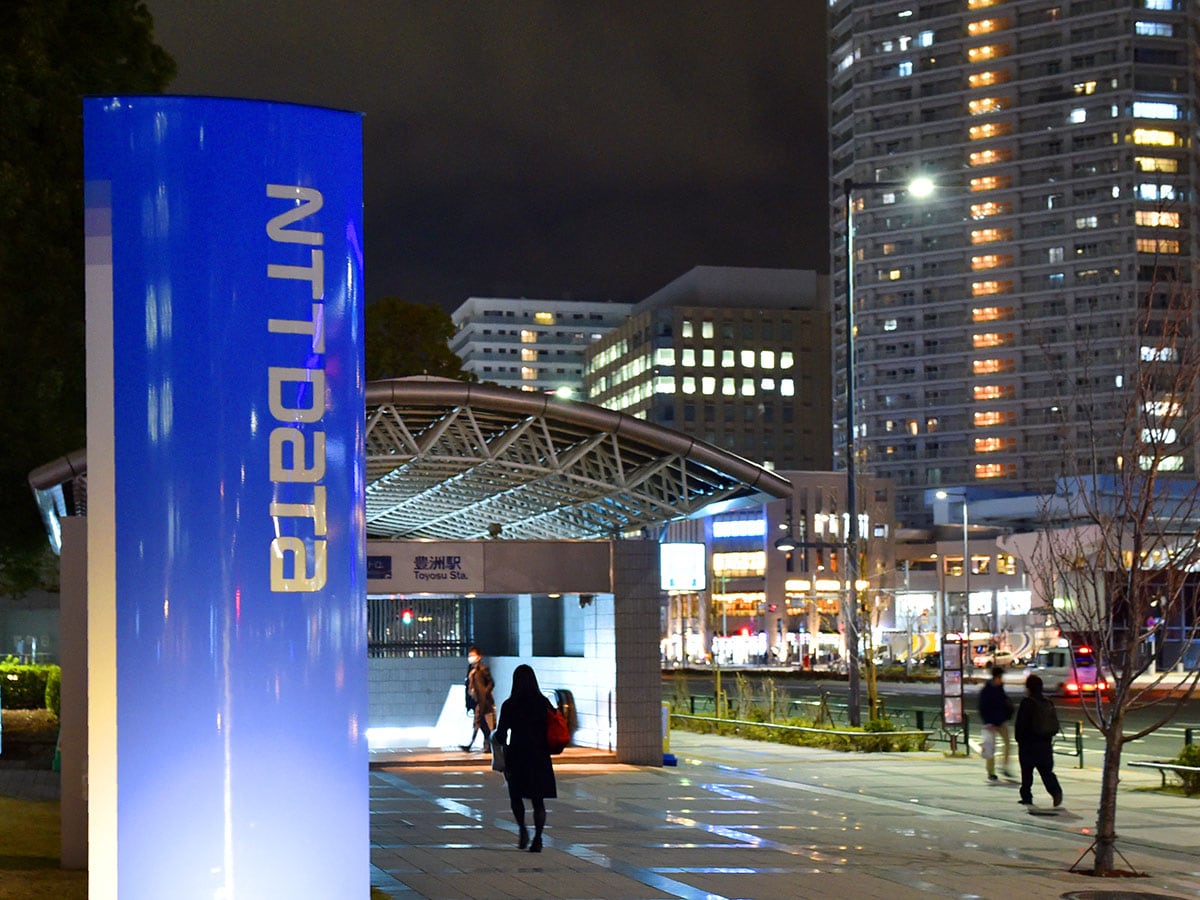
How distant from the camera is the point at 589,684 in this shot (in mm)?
26438

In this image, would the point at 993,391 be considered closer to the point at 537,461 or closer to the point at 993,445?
the point at 993,445

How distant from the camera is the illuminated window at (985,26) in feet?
479

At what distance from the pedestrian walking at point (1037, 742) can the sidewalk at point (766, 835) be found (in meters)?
0.34

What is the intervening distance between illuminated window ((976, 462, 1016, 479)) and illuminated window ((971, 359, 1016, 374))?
8.47 m

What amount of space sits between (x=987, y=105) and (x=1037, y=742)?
13444cm

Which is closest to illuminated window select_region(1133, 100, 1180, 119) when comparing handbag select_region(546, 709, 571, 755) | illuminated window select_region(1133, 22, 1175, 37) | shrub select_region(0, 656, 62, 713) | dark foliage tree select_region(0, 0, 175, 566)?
illuminated window select_region(1133, 22, 1175, 37)

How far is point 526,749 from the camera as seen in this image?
15000 millimetres

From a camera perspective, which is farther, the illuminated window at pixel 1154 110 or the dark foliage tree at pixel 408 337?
the illuminated window at pixel 1154 110

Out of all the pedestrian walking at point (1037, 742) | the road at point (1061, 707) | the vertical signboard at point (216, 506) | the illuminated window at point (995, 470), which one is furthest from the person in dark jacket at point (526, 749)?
the illuminated window at point (995, 470)

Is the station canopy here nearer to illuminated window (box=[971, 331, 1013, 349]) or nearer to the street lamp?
the street lamp

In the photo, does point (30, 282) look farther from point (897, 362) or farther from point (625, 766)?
point (897, 362)

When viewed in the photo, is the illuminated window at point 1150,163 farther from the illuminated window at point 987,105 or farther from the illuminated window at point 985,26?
the illuminated window at point 985,26

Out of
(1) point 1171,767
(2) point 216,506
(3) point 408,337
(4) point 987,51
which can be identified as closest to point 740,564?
(4) point 987,51

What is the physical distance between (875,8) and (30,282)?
13718cm
